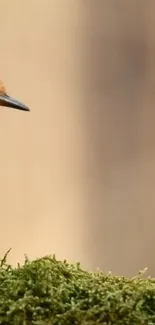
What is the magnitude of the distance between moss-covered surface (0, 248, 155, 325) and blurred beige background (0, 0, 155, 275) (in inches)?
69.6

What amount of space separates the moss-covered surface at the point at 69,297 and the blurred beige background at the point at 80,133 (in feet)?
5.80

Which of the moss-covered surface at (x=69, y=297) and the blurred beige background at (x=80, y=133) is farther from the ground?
the blurred beige background at (x=80, y=133)

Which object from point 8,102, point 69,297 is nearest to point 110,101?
point 8,102

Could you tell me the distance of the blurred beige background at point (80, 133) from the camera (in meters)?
2.63

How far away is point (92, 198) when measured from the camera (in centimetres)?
282

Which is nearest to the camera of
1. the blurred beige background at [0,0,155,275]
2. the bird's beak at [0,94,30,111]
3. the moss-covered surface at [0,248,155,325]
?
the moss-covered surface at [0,248,155,325]

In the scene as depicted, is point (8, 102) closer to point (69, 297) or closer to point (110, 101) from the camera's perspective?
point (69, 297)

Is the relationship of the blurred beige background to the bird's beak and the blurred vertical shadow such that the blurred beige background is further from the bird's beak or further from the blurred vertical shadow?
the bird's beak

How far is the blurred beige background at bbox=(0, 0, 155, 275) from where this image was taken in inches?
104

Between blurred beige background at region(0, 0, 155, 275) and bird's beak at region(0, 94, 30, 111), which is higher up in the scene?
blurred beige background at region(0, 0, 155, 275)

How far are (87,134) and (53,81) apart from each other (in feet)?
0.93

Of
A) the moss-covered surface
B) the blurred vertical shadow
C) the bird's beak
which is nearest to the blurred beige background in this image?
the blurred vertical shadow

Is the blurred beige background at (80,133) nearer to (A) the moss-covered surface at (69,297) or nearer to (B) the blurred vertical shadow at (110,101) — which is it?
(B) the blurred vertical shadow at (110,101)

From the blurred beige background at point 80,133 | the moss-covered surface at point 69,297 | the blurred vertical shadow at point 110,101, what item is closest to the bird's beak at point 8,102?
the moss-covered surface at point 69,297
